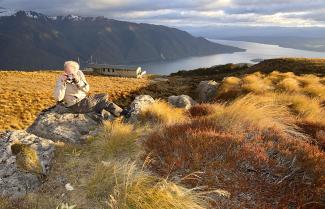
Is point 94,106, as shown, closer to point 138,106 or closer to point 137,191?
point 138,106

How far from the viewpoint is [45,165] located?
25.7 ft

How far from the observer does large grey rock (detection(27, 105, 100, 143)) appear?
10.3 m

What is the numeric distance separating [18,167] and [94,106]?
5156mm

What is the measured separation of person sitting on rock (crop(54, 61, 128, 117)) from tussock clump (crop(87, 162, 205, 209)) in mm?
5402

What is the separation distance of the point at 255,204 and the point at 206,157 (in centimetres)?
143

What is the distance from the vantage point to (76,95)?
12203 mm

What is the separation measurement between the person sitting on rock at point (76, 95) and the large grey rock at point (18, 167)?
292 cm

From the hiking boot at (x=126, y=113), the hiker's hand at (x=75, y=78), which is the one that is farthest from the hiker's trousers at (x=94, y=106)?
the hiker's hand at (x=75, y=78)

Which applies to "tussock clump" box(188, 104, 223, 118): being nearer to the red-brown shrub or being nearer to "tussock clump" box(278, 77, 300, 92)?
the red-brown shrub

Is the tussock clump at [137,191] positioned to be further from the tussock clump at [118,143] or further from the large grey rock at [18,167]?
the tussock clump at [118,143]

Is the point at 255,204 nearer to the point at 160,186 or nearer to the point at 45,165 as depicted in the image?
the point at 160,186

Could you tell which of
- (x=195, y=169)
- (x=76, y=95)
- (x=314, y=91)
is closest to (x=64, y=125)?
(x=76, y=95)

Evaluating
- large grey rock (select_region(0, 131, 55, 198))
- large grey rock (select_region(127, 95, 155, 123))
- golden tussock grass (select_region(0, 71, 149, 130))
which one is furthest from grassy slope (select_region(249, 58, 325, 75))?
large grey rock (select_region(0, 131, 55, 198))

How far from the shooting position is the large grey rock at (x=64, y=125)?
10344 mm
